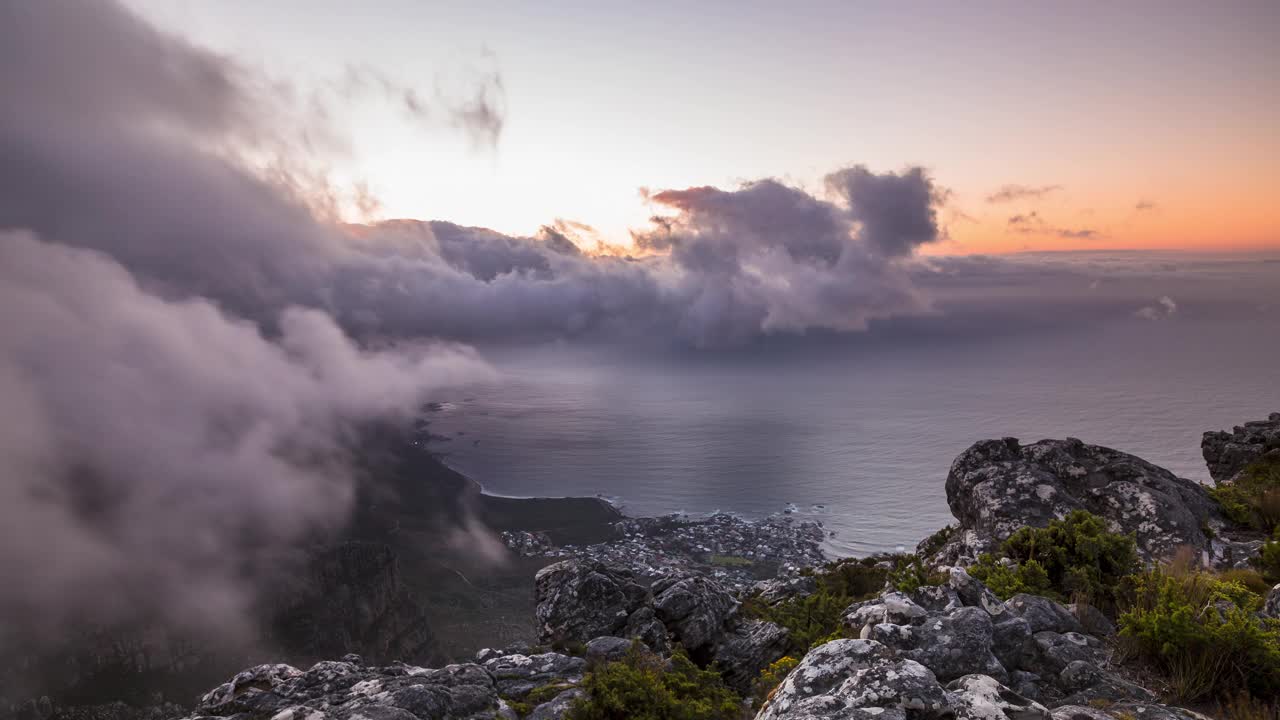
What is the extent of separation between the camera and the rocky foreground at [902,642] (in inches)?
235

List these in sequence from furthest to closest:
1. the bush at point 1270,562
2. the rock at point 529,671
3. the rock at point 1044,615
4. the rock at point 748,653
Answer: the rock at point 748,653 < the bush at point 1270,562 < the rock at point 529,671 < the rock at point 1044,615

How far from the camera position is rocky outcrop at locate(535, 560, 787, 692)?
14.0 meters

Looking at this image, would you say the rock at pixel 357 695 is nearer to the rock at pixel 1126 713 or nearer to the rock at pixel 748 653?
the rock at pixel 748 653

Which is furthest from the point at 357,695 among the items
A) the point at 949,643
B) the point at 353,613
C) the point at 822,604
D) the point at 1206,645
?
the point at 353,613

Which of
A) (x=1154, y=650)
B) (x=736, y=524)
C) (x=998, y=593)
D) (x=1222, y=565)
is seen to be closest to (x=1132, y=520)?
(x=1222, y=565)

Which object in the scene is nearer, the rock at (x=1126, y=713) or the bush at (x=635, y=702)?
the rock at (x=1126, y=713)

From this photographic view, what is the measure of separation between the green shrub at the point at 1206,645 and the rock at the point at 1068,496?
9.27 metres

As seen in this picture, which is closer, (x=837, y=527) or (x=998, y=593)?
(x=998, y=593)

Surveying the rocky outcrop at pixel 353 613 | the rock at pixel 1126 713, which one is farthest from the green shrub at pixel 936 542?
the rocky outcrop at pixel 353 613

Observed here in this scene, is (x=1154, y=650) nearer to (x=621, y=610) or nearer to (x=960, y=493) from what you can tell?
(x=621, y=610)

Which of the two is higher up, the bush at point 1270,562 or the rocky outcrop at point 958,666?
the rocky outcrop at point 958,666

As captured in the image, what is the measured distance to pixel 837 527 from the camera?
157 meters

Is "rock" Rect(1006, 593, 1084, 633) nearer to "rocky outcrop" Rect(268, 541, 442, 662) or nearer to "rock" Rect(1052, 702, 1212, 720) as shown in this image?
"rock" Rect(1052, 702, 1212, 720)

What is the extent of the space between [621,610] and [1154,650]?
11253mm
